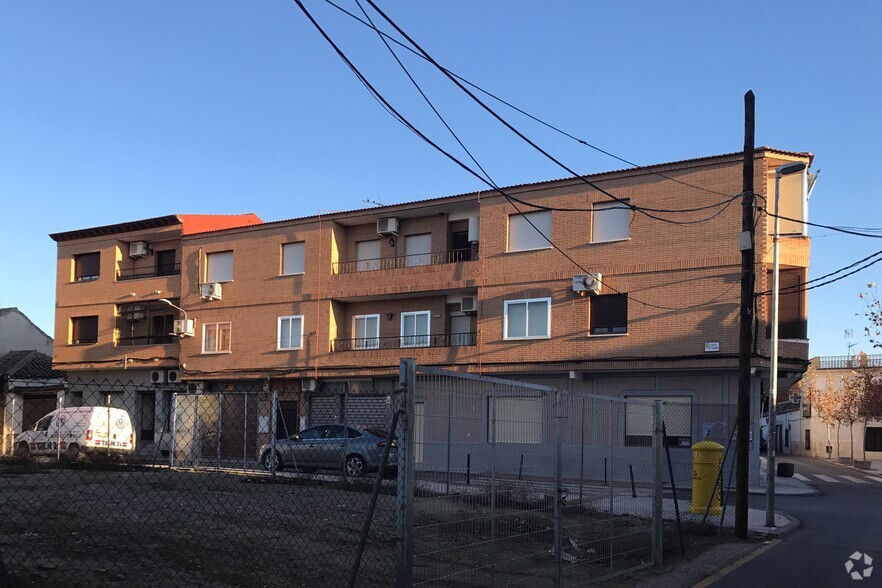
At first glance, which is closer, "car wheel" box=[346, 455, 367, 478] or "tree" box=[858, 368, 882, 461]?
"car wheel" box=[346, 455, 367, 478]

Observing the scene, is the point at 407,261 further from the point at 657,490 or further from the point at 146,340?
the point at 657,490

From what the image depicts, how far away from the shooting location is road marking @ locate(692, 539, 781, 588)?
421 inches

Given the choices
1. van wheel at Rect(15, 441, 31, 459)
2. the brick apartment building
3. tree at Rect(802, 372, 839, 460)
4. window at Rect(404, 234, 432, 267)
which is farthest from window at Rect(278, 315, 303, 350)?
tree at Rect(802, 372, 839, 460)

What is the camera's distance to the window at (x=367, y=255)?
3572 centimetres

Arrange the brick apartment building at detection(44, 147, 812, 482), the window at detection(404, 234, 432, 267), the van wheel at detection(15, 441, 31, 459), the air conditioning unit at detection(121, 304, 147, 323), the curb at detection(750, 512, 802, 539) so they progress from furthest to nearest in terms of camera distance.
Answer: the air conditioning unit at detection(121, 304, 147, 323), the window at detection(404, 234, 432, 267), the brick apartment building at detection(44, 147, 812, 482), the curb at detection(750, 512, 802, 539), the van wheel at detection(15, 441, 31, 459)

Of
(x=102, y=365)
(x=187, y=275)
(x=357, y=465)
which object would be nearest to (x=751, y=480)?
(x=357, y=465)

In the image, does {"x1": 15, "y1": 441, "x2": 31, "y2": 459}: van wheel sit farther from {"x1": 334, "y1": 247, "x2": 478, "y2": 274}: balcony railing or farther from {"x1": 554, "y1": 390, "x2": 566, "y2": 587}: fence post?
{"x1": 334, "y1": 247, "x2": 478, "y2": 274}: balcony railing

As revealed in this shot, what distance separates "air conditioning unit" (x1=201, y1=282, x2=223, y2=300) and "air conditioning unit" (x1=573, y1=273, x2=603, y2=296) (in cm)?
1641

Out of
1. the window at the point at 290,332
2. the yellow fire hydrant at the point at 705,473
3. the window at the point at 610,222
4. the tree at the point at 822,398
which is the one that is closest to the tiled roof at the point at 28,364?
the window at the point at 290,332

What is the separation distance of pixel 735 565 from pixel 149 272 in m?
34.5

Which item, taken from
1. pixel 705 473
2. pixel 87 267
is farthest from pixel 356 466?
pixel 87 267

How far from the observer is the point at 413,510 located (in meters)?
6.39

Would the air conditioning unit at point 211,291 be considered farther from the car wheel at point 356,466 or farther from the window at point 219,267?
the car wheel at point 356,466

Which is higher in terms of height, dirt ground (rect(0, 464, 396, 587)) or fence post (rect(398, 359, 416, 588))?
fence post (rect(398, 359, 416, 588))
